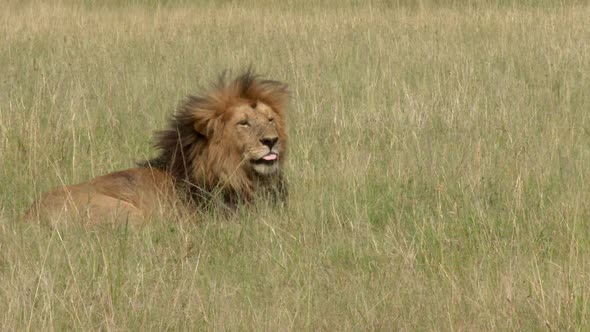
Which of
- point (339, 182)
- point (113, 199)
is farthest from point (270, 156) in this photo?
point (113, 199)

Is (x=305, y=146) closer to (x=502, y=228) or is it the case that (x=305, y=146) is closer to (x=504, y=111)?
(x=504, y=111)

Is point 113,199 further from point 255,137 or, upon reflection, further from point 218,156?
point 255,137

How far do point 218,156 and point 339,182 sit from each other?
1.92ft

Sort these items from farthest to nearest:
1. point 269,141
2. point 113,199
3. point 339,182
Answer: point 339,182, point 269,141, point 113,199

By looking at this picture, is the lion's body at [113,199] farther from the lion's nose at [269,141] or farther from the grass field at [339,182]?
the lion's nose at [269,141]

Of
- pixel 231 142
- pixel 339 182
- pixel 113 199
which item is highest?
pixel 231 142

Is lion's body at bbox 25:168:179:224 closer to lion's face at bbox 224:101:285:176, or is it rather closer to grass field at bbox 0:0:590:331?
grass field at bbox 0:0:590:331

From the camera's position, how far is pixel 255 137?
16.9ft

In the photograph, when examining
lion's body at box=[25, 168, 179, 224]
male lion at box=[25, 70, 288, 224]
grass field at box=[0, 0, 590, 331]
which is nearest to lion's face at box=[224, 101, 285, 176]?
male lion at box=[25, 70, 288, 224]

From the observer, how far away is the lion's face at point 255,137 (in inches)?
203

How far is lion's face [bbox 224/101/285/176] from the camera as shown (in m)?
5.15

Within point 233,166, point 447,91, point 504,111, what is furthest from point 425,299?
point 447,91

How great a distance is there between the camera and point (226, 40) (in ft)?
32.7

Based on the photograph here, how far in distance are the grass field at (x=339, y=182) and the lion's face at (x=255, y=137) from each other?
0.21m
